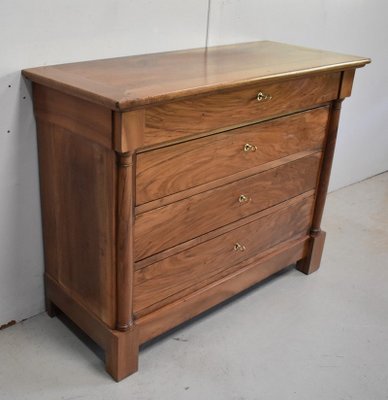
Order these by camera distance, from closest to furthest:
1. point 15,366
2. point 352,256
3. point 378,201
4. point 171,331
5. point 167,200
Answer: point 167,200
point 15,366
point 171,331
point 352,256
point 378,201

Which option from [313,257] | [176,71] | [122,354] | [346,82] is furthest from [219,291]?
[346,82]

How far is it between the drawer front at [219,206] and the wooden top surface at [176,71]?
0.36 m

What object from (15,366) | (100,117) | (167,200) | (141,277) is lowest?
(15,366)

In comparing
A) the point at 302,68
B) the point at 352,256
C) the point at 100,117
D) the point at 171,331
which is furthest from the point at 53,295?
the point at 352,256

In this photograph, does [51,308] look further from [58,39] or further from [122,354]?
[58,39]

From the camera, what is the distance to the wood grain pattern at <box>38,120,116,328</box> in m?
1.52

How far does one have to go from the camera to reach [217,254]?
1.87 m

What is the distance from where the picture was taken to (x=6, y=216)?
1753 mm

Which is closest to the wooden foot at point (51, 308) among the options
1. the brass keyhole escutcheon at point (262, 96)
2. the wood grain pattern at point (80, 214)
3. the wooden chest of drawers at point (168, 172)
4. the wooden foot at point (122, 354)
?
the wooden chest of drawers at point (168, 172)

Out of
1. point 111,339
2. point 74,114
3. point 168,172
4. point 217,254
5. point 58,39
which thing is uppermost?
point 58,39

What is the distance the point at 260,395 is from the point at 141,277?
1.67 ft

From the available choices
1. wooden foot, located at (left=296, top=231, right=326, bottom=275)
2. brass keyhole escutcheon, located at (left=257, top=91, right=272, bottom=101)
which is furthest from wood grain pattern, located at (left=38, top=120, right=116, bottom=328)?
wooden foot, located at (left=296, top=231, right=326, bottom=275)

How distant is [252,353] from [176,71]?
953mm

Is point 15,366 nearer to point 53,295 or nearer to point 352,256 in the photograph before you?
point 53,295
